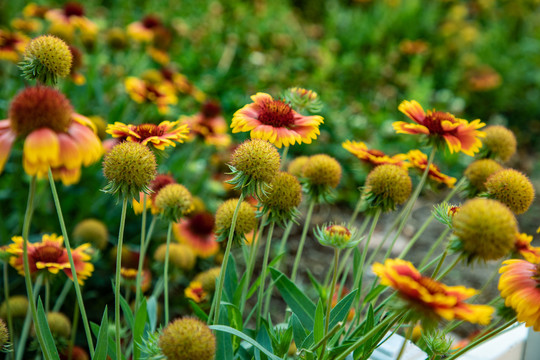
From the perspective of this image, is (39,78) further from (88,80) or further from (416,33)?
(416,33)

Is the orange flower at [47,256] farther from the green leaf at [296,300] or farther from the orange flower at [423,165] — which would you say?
the orange flower at [423,165]

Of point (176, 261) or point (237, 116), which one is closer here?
point (237, 116)

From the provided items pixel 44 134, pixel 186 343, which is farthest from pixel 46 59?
pixel 186 343

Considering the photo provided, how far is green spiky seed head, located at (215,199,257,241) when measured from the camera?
102 cm

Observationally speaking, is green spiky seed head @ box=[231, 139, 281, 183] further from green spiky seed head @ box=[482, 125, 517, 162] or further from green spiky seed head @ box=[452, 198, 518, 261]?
green spiky seed head @ box=[482, 125, 517, 162]

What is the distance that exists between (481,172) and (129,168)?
767 mm

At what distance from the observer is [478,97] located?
167 inches

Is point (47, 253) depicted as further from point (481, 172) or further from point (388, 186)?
point (481, 172)

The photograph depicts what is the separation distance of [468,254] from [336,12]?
15.5 feet

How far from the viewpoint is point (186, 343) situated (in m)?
0.71

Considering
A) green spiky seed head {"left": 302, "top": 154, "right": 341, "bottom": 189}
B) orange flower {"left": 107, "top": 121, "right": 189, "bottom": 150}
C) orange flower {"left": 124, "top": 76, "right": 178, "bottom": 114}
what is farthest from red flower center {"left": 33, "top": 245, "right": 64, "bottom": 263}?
orange flower {"left": 124, "top": 76, "right": 178, "bottom": 114}

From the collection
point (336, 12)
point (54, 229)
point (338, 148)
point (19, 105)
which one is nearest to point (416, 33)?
point (336, 12)

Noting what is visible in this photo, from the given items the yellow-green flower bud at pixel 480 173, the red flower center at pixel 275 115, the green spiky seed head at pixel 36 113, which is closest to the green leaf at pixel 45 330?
the green spiky seed head at pixel 36 113

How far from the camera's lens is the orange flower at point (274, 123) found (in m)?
0.91
